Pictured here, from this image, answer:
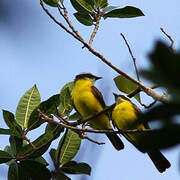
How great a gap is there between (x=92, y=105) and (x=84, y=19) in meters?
1.08

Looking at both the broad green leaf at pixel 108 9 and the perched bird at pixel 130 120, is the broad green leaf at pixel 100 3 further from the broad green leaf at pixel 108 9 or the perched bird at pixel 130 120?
the perched bird at pixel 130 120

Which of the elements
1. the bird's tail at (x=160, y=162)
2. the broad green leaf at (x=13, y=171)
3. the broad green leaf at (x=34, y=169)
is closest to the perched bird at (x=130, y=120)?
the bird's tail at (x=160, y=162)

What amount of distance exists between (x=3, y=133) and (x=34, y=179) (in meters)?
0.55

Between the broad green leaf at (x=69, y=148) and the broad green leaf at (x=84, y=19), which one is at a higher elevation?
the broad green leaf at (x=84, y=19)

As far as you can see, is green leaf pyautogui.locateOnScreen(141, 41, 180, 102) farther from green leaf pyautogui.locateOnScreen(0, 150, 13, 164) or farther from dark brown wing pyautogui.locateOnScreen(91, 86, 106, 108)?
dark brown wing pyautogui.locateOnScreen(91, 86, 106, 108)

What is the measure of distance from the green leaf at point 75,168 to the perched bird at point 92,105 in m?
0.76

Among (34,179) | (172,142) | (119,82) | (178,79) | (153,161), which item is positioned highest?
(178,79)

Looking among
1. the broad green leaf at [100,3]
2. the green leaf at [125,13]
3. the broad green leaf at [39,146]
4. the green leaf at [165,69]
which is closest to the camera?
the green leaf at [165,69]

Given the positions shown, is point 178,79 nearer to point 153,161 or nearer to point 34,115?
point 34,115

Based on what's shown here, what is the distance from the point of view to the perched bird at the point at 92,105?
4.10 metres

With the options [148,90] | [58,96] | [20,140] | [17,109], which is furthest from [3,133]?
[148,90]

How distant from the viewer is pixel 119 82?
3.59 meters

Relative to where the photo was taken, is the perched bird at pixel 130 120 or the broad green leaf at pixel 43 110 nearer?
the broad green leaf at pixel 43 110

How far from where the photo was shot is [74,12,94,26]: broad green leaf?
12.5 ft
